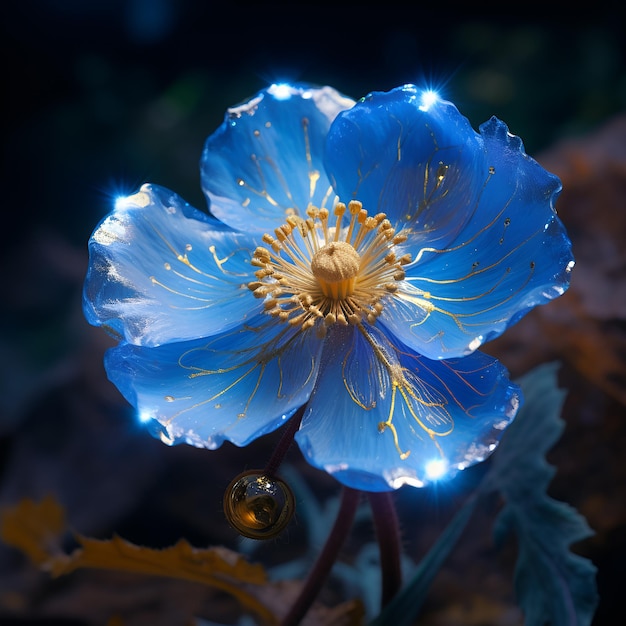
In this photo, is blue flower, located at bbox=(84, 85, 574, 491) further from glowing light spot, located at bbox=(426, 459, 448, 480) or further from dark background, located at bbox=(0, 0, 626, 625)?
dark background, located at bbox=(0, 0, 626, 625)

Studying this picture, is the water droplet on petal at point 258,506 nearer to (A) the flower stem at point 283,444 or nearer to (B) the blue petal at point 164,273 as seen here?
(A) the flower stem at point 283,444

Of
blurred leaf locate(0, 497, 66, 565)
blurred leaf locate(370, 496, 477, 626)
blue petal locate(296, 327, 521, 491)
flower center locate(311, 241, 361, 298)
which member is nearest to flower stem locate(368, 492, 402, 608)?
blurred leaf locate(370, 496, 477, 626)

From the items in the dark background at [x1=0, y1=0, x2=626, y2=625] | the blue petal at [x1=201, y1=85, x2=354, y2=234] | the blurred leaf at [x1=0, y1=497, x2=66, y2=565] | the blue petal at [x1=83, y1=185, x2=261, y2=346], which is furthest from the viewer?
the dark background at [x1=0, y1=0, x2=626, y2=625]

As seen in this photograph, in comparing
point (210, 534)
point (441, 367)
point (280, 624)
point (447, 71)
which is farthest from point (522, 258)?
point (447, 71)

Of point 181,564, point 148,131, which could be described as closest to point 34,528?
point 181,564

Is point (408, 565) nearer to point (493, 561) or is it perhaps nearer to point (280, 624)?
point (493, 561)
